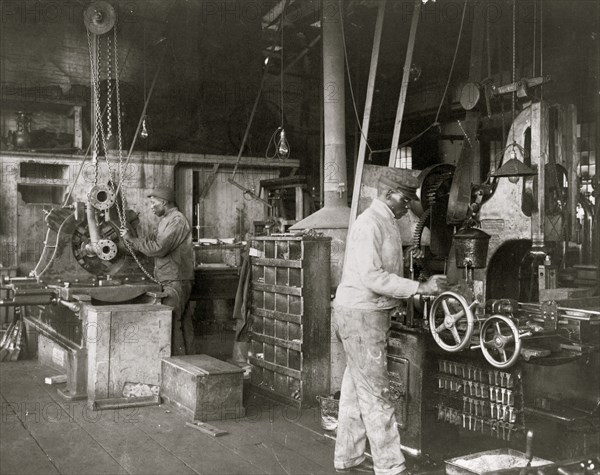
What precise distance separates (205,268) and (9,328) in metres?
2.18

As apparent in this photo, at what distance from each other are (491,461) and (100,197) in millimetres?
3652

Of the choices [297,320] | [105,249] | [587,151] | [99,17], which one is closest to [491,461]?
[297,320]

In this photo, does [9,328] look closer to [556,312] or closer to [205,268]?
[205,268]

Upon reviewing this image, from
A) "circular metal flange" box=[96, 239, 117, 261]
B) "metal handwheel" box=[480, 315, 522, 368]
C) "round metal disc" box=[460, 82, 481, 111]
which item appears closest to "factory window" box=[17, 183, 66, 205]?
"circular metal flange" box=[96, 239, 117, 261]

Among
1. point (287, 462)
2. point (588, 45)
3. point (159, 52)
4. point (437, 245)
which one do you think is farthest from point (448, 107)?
point (287, 462)

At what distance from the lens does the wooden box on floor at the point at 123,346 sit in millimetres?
4984

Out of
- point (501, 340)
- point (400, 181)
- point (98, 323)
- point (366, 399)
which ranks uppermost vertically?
point (400, 181)

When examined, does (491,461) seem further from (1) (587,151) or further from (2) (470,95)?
(1) (587,151)

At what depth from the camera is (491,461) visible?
372 cm

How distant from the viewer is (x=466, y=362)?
153 inches

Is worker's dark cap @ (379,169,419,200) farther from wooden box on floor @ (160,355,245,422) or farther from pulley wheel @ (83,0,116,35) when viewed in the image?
pulley wheel @ (83,0,116,35)

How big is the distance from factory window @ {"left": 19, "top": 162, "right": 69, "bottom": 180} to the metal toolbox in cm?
645

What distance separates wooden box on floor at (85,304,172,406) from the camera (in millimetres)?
4984

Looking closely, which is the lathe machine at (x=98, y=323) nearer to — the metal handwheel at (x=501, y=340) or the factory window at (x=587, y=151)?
the metal handwheel at (x=501, y=340)
